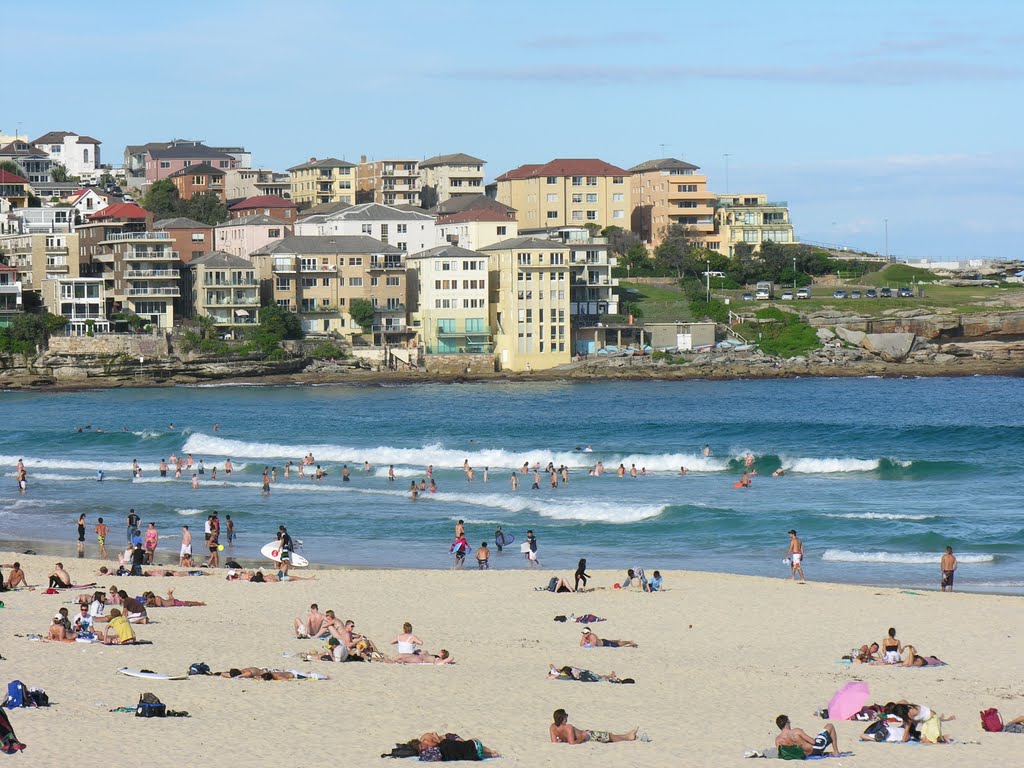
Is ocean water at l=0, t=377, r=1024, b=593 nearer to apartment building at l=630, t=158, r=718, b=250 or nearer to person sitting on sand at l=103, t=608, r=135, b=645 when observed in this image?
person sitting on sand at l=103, t=608, r=135, b=645

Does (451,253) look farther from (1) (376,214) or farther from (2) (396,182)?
(2) (396,182)

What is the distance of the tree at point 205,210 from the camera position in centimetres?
11849

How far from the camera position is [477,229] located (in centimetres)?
10106

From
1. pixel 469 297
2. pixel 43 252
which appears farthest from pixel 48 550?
pixel 43 252

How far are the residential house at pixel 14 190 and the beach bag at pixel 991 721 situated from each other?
366ft

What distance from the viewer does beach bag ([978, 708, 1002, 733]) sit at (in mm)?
16547

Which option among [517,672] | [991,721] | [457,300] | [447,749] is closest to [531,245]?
[457,300]

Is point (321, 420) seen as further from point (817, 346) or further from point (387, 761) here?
point (387, 761)

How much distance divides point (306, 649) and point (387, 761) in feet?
20.6

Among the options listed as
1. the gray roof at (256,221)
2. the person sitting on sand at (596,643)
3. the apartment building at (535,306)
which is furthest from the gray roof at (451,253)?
the person sitting on sand at (596,643)

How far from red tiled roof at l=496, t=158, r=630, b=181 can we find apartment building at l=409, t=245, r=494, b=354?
23731mm

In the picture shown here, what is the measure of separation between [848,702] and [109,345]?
80.5 m

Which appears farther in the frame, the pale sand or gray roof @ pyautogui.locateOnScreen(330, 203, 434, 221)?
gray roof @ pyautogui.locateOnScreen(330, 203, 434, 221)

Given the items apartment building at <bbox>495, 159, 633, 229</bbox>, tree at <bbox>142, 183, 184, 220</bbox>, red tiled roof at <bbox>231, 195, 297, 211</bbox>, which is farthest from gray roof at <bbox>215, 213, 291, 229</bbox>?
apartment building at <bbox>495, 159, 633, 229</bbox>
